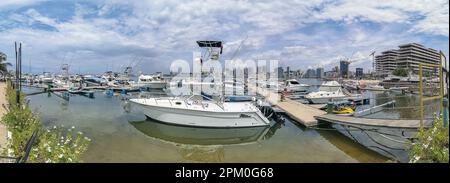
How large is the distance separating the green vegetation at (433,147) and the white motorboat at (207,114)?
889 cm

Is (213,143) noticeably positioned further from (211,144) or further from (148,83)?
(148,83)

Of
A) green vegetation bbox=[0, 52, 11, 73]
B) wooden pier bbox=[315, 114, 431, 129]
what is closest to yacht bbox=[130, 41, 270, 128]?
wooden pier bbox=[315, 114, 431, 129]

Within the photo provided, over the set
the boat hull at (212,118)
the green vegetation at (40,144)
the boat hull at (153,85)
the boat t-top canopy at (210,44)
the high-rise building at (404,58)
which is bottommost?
the boat hull at (212,118)

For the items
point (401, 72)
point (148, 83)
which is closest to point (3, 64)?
point (148, 83)

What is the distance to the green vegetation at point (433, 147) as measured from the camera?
5.34 m

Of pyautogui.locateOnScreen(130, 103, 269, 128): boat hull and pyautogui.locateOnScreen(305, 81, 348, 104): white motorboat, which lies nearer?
pyautogui.locateOnScreen(130, 103, 269, 128): boat hull

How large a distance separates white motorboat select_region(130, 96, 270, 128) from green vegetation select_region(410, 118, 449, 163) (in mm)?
8893

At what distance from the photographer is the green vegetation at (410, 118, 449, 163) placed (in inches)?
210

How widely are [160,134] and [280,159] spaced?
639 cm

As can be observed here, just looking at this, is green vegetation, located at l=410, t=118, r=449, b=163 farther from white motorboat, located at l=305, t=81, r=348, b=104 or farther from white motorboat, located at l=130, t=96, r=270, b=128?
white motorboat, located at l=305, t=81, r=348, b=104

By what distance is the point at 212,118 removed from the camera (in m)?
14.3

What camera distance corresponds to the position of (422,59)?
70.2 metres

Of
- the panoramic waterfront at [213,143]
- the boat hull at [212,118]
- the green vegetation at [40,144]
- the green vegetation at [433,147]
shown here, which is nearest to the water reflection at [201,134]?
the panoramic waterfront at [213,143]

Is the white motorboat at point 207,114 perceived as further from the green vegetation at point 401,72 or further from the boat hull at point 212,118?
the green vegetation at point 401,72
